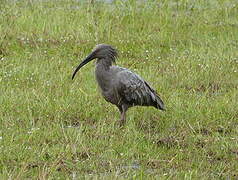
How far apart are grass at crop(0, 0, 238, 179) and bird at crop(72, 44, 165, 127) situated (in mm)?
181

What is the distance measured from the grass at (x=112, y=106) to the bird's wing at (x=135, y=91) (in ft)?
0.66

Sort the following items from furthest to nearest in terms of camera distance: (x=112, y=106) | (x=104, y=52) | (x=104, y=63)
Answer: (x=112, y=106)
(x=104, y=52)
(x=104, y=63)

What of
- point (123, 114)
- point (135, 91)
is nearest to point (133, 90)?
point (135, 91)

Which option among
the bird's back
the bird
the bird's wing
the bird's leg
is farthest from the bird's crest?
the bird's leg

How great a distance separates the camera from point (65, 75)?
1002 cm

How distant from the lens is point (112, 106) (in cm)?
891

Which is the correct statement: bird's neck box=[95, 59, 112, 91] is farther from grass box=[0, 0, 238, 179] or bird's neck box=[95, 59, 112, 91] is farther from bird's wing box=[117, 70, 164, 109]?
grass box=[0, 0, 238, 179]

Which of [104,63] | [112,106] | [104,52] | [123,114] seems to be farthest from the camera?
[112,106]

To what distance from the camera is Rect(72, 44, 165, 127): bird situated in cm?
816

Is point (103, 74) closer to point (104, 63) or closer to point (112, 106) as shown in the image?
point (104, 63)

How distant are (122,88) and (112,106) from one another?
2.52 ft

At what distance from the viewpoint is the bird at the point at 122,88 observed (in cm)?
816

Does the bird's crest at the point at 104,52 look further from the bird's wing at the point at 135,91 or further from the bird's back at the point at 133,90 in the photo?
the bird's wing at the point at 135,91

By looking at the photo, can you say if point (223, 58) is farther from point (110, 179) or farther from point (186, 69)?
point (110, 179)
